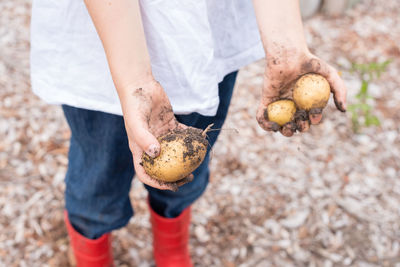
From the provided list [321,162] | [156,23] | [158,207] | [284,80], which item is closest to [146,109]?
[156,23]

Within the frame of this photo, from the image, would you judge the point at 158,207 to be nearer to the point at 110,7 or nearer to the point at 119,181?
the point at 119,181

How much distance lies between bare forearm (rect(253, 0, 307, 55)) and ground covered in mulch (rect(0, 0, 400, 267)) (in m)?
1.39

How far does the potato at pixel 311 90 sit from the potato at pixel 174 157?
43 centimetres

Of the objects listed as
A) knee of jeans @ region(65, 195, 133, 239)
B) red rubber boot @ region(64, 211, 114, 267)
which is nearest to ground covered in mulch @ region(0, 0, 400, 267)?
red rubber boot @ region(64, 211, 114, 267)

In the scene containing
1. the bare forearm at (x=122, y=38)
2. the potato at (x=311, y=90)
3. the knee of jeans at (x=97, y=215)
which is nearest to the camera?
the bare forearm at (x=122, y=38)

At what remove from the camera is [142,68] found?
118 cm

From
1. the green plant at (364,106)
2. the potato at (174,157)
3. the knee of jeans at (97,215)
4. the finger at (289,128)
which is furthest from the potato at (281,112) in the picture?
the green plant at (364,106)

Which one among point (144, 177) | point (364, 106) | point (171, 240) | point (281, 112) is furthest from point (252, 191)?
point (144, 177)

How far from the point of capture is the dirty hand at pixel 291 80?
56.1 inches

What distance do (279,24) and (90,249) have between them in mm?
1325

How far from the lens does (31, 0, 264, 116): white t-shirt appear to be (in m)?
1.23

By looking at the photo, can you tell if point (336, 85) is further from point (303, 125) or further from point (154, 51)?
point (154, 51)

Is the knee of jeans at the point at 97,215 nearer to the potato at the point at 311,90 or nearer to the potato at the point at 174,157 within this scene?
the potato at the point at 174,157

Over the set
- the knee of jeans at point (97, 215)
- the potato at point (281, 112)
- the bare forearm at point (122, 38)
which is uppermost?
the bare forearm at point (122, 38)
